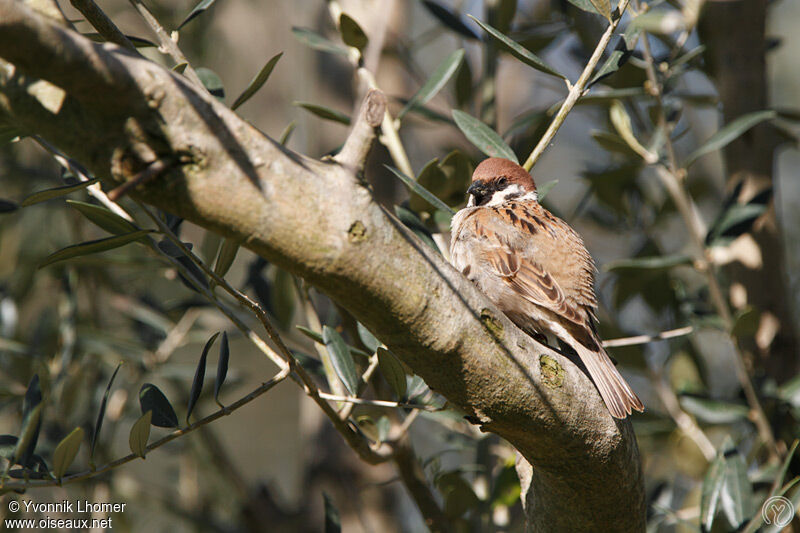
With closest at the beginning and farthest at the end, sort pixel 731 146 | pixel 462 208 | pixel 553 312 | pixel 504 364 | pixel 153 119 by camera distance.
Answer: pixel 153 119 < pixel 504 364 < pixel 553 312 < pixel 462 208 < pixel 731 146

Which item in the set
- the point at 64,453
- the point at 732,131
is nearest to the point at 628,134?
the point at 732,131

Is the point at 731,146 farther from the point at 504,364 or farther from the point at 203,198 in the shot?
the point at 203,198

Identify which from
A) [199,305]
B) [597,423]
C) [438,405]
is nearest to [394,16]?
[199,305]

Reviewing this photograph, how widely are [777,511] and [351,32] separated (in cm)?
184

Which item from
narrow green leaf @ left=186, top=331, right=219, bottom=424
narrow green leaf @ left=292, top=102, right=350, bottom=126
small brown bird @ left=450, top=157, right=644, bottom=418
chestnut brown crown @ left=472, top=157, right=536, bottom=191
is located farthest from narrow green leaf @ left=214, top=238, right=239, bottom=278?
chestnut brown crown @ left=472, top=157, right=536, bottom=191

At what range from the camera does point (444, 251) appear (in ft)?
7.09

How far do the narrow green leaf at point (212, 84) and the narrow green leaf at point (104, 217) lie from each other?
51 cm

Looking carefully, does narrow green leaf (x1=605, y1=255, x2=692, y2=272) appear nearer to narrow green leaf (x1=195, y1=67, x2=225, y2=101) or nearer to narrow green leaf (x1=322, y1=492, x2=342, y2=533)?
A: narrow green leaf (x1=322, y1=492, x2=342, y2=533)

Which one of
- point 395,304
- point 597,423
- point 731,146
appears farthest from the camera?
point 731,146

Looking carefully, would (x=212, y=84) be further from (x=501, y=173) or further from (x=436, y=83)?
(x=501, y=173)

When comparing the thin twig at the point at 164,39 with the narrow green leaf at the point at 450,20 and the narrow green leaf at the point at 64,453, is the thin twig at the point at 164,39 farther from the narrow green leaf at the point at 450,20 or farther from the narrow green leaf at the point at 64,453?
the narrow green leaf at the point at 450,20

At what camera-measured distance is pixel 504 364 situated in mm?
1324

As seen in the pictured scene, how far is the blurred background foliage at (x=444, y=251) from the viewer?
1.91 m

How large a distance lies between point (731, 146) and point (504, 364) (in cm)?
204
